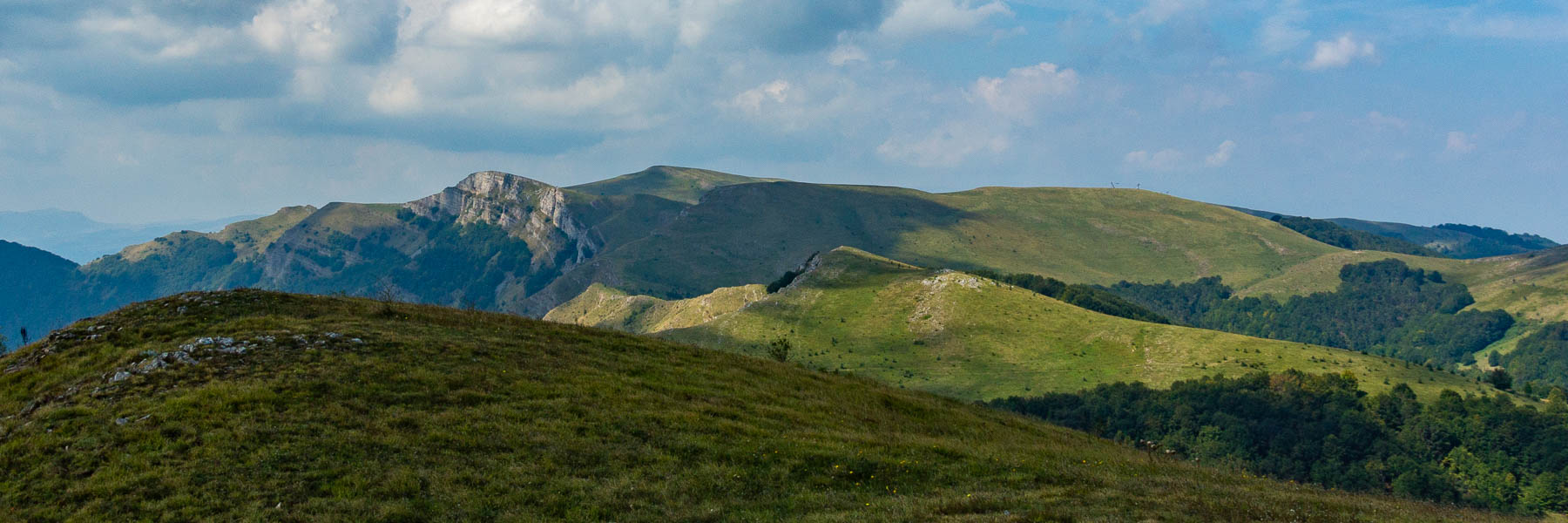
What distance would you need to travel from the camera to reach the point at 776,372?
1667 inches

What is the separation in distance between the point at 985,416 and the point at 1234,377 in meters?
132

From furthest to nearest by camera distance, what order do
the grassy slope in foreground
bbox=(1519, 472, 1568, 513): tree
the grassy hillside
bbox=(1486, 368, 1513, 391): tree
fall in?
bbox=(1486, 368, 1513, 391): tree
the grassy slope in foreground
bbox=(1519, 472, 1568, 513): tree
the grassy hillside

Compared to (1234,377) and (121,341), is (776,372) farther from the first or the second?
(1234,377)

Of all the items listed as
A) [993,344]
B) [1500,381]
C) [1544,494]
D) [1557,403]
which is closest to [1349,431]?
[1544,494]

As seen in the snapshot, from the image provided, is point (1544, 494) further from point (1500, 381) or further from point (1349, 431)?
point (1500, 381)

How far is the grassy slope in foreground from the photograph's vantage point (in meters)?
154

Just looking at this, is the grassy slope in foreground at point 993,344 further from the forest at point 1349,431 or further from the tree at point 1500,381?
the forest at point 1349,431

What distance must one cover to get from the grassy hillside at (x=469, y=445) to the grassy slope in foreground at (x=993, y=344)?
109 m

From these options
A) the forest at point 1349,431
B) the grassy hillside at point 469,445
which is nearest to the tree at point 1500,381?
the forest at point 1349,431

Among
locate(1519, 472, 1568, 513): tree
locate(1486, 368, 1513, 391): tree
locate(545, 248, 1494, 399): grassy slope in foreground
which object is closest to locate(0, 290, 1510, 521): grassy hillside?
locate(545, 248, 1494, 399): grassy slope in foreground

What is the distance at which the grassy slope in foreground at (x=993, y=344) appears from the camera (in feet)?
505

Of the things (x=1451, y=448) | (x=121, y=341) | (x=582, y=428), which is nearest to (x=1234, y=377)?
(x=1451, y=448)

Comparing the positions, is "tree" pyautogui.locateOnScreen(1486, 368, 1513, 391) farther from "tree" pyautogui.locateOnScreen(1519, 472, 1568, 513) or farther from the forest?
"tree" pyautogui.locateOnScreen(1519, 472, 1568, 513)

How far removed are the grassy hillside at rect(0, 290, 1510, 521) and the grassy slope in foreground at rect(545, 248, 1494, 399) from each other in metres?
109
